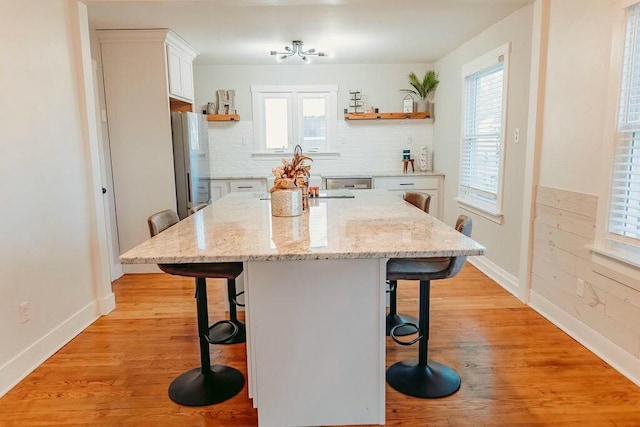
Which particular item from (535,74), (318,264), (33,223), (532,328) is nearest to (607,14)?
(535,74)

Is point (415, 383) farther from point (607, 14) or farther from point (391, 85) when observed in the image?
point (391, 85)

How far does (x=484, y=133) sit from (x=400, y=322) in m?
2.32

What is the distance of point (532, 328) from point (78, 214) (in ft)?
10.4

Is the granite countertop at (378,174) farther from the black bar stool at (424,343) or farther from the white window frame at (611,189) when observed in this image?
the black bar stool at (424,343)

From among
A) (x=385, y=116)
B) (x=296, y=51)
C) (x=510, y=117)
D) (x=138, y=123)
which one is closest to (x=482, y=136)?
(x=510, y=117)

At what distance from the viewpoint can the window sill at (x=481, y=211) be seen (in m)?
3.93

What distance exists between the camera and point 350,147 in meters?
6.11

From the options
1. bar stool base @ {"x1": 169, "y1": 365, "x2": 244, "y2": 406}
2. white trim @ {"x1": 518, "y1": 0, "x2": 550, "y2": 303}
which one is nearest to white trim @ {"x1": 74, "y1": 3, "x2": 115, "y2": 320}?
bar stool base @ {"x1": 169, "y1": 365, "x2": 244, "y2": 406}

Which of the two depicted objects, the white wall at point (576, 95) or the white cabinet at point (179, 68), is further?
the white cabinet at point (179, 68)

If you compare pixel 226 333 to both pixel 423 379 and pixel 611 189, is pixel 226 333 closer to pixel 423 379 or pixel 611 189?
pixel 423 379

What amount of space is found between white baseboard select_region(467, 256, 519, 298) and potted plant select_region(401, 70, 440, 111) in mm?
2337

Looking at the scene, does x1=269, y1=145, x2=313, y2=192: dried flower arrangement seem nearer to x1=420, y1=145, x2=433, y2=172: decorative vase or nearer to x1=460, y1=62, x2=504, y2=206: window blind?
x1=460, y1=62, x2=504, y2=206: window blind

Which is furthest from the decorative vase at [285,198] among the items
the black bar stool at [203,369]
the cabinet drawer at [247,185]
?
the cabinet drawer at [247,185]

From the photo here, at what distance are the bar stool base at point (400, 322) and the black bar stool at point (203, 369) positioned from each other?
107 cm
